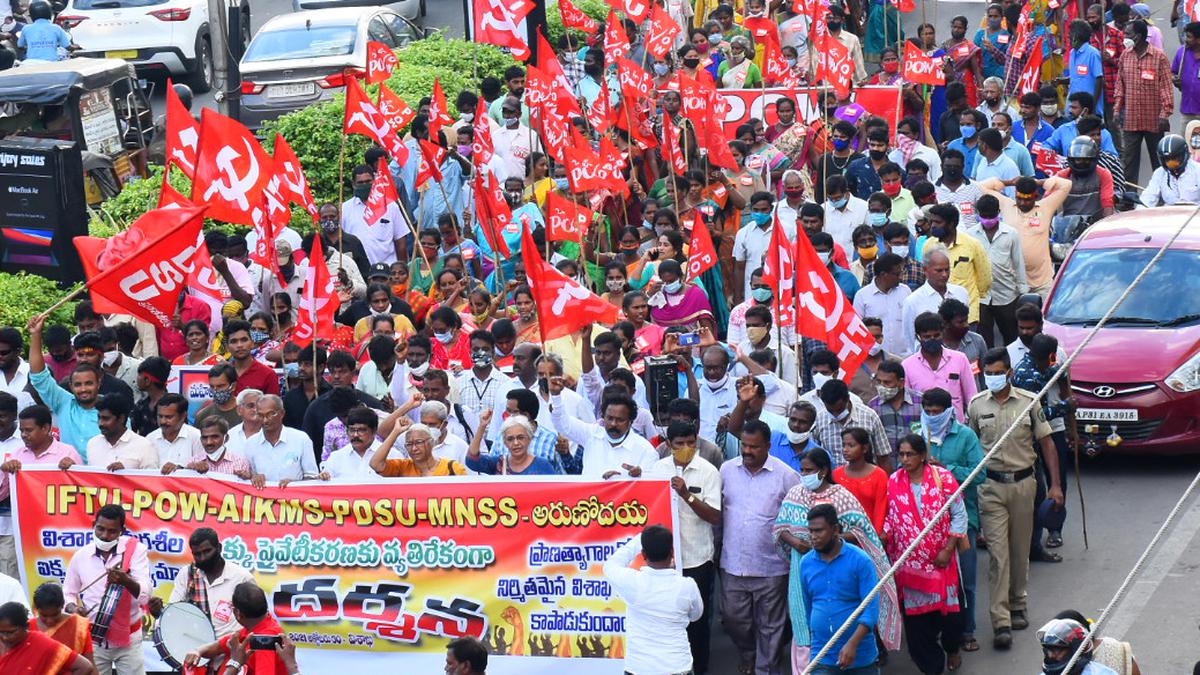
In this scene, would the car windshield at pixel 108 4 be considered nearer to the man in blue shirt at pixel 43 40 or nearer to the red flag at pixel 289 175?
the man in blue shirt at pixel 43 40

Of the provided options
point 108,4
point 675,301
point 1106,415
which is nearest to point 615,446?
point 675,301

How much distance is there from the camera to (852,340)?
1265 cm

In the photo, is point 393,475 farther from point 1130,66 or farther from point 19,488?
point 1130,66

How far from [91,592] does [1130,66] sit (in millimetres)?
12690

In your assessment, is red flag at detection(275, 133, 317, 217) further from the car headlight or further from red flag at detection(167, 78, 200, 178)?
the car headlight

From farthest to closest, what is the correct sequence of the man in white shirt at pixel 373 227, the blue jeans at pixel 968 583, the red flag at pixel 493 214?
the man in white shirt at pixel 373 227 < the red flag at pixel 493 214 < the blue jeans at pixel 968 583

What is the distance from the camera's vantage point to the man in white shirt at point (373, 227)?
17594 millimetres

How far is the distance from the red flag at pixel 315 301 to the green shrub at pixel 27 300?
8.72ft

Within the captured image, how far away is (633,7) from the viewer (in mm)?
20453

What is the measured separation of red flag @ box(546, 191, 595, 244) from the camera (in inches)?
609

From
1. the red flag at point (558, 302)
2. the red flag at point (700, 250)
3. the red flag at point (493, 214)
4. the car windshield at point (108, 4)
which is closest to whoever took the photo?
the red flag at point (558, 302)

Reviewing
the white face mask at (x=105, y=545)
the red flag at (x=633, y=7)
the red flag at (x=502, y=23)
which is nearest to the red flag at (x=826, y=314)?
the white face mask at (x=105, y=545)

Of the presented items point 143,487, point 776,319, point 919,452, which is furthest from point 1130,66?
point 143,487

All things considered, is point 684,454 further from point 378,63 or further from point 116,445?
point 378,63
